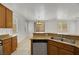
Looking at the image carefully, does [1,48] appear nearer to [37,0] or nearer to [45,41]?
[45,41]

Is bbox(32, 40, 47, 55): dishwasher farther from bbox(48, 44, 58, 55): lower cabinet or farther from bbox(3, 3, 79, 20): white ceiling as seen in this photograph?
bbox(3, 3, 79, 20): white ceiling

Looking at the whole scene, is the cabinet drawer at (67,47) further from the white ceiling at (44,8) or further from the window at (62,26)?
the window at (62,26)

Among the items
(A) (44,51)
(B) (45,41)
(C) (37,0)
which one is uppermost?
(C) (37,0)

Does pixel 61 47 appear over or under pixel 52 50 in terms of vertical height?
over

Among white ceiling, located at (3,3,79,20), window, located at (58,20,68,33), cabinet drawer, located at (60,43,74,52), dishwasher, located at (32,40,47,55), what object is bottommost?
dishwasher, located at (32,40,47,55)

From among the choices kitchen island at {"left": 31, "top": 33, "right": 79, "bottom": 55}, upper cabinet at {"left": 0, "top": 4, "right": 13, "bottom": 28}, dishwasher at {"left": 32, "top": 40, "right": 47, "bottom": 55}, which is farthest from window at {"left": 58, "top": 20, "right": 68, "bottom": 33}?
upper cabinet at {"left": 0, "top": 4, "right": 13, "bottom": 28}

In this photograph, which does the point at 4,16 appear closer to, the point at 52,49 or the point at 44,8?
the point at 52,49

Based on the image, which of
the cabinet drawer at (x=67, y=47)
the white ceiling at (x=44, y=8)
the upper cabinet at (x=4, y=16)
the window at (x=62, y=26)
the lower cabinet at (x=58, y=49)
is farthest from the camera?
the window at (x=62, y=26)

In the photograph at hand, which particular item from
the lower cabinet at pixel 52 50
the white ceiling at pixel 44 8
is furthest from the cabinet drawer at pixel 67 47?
the white ceiling at pixel 44 8

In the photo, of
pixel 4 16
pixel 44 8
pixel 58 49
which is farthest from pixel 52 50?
pixel 44 8

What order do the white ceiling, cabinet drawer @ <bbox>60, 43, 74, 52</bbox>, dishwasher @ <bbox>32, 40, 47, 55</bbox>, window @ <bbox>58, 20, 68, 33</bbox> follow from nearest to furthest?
cabinet drawer @ <bbox>60, 43, 74, 52</bbox> < the white ceiling < dishwasher @ <bbox>32, 40, 47, 55</bbox> < window @ <bbox>58, 20, 68, 33</bbox>

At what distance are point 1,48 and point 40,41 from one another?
1874mm
